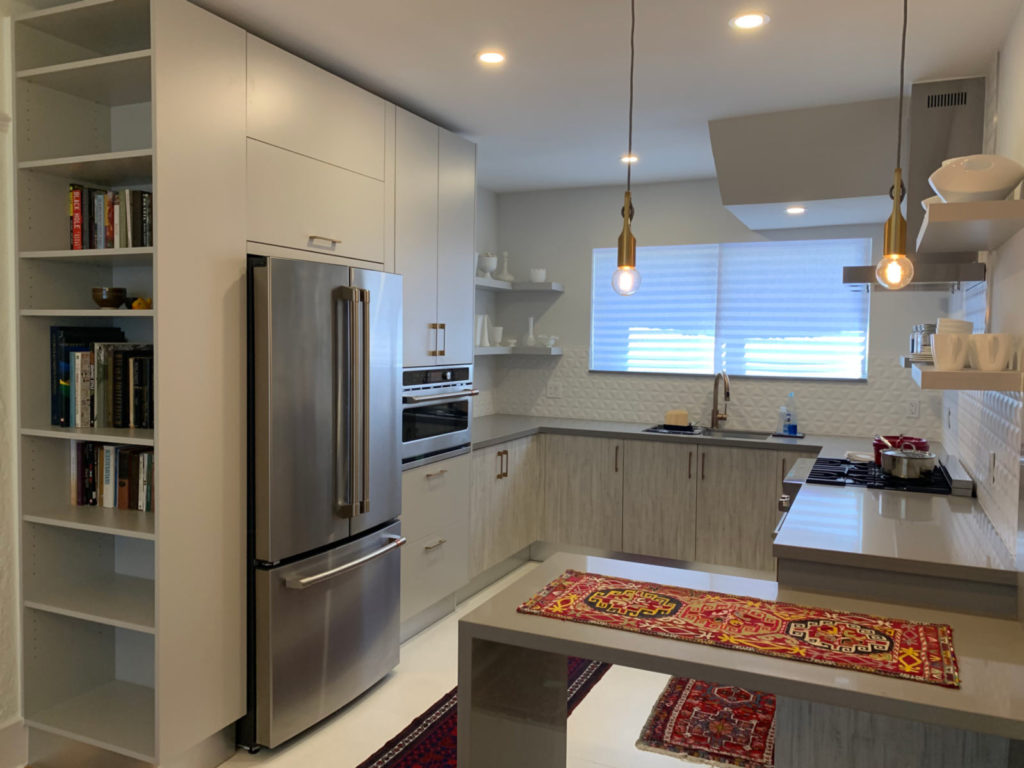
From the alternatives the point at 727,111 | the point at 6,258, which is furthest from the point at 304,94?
the point at 727,111

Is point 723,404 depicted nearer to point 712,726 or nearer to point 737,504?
point 737,504

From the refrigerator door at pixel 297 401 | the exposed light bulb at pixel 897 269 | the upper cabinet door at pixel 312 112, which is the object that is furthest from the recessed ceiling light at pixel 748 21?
the refrigerator door at pixel 297 401

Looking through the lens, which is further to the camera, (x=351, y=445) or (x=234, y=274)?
(x=351, y=445)

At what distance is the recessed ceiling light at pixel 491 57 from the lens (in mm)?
2961

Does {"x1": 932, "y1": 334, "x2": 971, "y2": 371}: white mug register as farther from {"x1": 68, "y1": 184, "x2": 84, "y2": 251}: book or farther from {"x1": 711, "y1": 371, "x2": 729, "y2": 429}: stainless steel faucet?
{"x1": 711, "y1": 371, "x2": 729, "y2": 429}: stainless steel faucet

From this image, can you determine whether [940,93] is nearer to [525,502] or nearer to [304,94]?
[304,94]

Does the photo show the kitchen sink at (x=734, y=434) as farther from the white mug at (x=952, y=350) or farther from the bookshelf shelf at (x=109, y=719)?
the bookshelf shelf at (x=109, y=719)

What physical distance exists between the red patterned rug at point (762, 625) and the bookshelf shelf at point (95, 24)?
220 cm

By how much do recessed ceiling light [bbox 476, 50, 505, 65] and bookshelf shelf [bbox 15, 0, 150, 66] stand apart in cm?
119

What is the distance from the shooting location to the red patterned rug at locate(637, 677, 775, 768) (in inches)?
110

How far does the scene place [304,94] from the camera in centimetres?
291

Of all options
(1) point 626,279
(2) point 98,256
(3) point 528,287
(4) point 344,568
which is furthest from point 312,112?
(3) point 528,287

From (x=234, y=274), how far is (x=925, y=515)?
2.49m

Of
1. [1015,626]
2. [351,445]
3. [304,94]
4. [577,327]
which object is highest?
[304,94]
